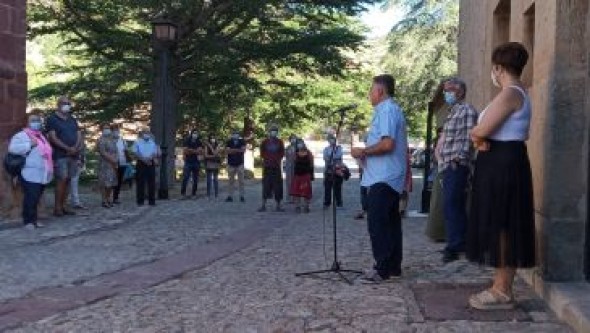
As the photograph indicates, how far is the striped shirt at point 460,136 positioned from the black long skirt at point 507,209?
199 cm

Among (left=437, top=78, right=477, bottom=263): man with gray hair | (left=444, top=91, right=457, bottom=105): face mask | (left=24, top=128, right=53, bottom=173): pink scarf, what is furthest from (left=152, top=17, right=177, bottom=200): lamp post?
(left=437, top=78, right=477, bottom=263): man with gray hair

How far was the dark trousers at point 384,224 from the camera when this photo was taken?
21.8 feet

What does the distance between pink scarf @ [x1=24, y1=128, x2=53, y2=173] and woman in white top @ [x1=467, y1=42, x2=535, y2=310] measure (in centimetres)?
751

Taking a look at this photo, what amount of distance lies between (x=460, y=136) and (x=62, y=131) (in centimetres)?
746

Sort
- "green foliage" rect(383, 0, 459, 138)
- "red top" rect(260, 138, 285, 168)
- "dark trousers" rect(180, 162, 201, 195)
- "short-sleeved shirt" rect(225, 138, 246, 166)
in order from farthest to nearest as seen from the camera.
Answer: "green foliage" rect(383, 0, 459, 138) → "dark trousers" rect(180, 162, 201, 195) → "short-sleeved shirt" rect(225, 138, 246, 166) → "red top" rect(260, 138, 285, 168)

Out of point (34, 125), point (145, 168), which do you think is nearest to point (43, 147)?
point (34, 125)

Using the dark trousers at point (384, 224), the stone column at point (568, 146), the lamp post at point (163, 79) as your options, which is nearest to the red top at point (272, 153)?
the lamp post at point (163, 79)

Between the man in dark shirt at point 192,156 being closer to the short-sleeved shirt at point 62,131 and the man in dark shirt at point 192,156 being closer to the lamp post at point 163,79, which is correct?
the lamp post at point 163,79

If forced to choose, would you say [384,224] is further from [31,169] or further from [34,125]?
[34,125]

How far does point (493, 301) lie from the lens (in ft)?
18.3

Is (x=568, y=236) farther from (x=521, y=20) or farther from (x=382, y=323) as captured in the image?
(x=521, y=20)

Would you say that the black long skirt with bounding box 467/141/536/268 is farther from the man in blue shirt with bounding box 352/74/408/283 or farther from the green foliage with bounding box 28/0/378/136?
the green foliage with bounding box 28/0/378/136

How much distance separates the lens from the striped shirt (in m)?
7.48

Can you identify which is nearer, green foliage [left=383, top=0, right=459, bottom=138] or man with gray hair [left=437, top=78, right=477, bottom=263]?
man with gray hair [left=437, top=78, right=477, bottom=263]
